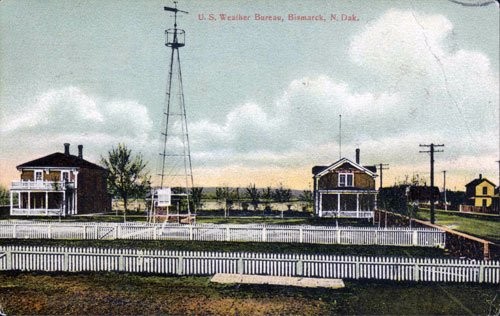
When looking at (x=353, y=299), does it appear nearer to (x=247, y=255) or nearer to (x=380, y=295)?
(x=380, y=295)

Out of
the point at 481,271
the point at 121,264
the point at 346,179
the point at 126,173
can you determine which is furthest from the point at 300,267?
the point at 346,179

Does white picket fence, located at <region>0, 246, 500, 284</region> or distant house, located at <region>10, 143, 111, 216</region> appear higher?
distant house, located at <region>10, 143, 111, 216</region>

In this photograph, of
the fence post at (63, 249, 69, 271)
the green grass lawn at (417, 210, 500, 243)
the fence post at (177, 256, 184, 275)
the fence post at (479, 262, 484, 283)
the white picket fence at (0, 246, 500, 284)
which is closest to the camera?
the fence post at (479, 262, 484, 283)

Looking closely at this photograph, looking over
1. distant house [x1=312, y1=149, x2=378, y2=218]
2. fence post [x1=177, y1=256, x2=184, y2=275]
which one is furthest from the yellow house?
fence post [x1=177, y1=256, x2=184, y2=275]

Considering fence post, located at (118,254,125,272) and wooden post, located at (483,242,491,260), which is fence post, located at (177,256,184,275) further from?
wooden post, located at (483,242,491,260)

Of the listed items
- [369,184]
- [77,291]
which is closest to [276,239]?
[77,291]

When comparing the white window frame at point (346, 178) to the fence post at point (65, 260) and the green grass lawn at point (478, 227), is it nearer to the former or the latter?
the green grass lawn at point (478, 227)

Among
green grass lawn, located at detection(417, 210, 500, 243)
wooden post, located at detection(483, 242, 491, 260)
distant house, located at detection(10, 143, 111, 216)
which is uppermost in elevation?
distant house, located at detection(10, 143, 111, 216)
